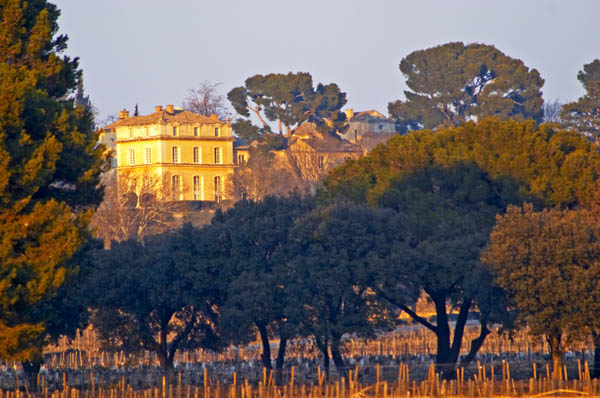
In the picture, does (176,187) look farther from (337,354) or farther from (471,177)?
(337,354)

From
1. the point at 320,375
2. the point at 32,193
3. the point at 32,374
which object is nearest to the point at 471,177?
the point at 320,375

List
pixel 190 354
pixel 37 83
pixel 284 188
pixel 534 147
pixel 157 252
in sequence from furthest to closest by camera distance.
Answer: pixel 284 188
pixel 190 354
pixel 534 147
pixel 157 252
pixel 37 83

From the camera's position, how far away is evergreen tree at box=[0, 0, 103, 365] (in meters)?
27.9

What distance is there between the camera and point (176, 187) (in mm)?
108438

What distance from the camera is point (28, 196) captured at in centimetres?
2844

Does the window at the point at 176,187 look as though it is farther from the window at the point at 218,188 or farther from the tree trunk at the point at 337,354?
the tree trunk at the point at 337,354

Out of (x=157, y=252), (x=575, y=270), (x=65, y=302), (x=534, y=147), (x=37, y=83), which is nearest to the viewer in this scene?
(x=37, y=83)

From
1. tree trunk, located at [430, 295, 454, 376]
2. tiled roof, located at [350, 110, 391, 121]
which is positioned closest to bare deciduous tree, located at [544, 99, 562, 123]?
tiled roof, located at [350, 110, 391, 121]

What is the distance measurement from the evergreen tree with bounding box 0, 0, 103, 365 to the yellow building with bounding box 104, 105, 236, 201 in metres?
79.0

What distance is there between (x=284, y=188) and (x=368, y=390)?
67.8m

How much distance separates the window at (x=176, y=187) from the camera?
106 meters

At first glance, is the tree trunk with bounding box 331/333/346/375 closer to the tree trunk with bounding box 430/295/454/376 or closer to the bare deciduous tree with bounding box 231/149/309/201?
the tree trunk with bounding box 430/295/454/376

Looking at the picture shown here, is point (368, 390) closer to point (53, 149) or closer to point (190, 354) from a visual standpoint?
point (53, 149)

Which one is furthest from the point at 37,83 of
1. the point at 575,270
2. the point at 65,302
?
the point at 575,270
